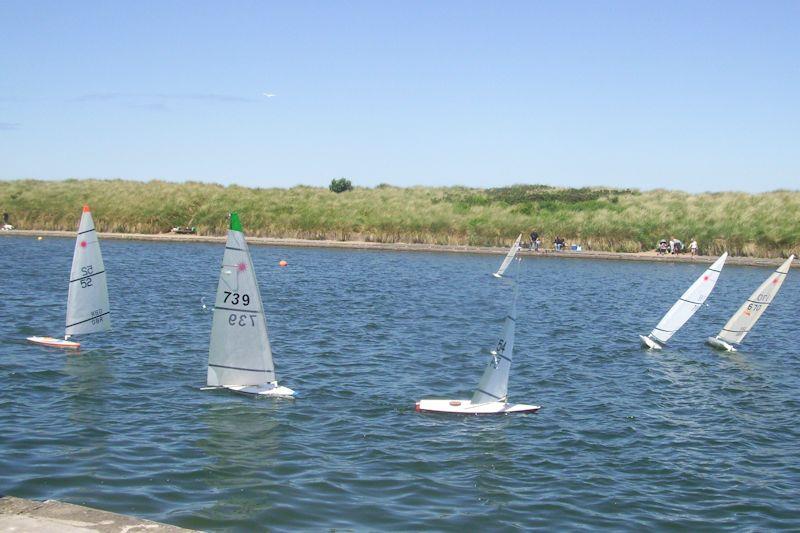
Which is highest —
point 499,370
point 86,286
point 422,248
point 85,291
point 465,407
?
point 422,248

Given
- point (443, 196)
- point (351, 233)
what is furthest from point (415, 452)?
point (443, 196)

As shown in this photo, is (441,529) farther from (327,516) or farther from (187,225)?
(187,225)

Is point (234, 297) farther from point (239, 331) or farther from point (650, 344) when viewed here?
point (650, 344)

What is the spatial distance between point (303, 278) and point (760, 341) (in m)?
24.3

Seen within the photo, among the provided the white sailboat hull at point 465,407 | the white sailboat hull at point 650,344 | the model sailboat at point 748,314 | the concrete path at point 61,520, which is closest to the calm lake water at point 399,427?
Result: the white sailboat hull at point 465,407

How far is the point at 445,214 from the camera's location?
7781cm

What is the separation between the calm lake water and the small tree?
65858mm

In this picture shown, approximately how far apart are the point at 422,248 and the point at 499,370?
51128mm

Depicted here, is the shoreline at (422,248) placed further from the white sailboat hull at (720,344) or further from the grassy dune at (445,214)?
the white sailboat hull at (720,344)

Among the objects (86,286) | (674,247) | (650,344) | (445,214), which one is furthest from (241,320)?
(445,214)

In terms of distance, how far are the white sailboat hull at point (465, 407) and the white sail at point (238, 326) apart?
357 centimetres

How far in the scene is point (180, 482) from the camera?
44.0 feet

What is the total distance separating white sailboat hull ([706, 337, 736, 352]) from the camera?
2820 cm

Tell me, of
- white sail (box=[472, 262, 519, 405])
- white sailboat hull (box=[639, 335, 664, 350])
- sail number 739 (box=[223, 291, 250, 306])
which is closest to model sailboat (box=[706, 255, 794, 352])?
white sailboat hull (box=[639, 335, 664, 350])
